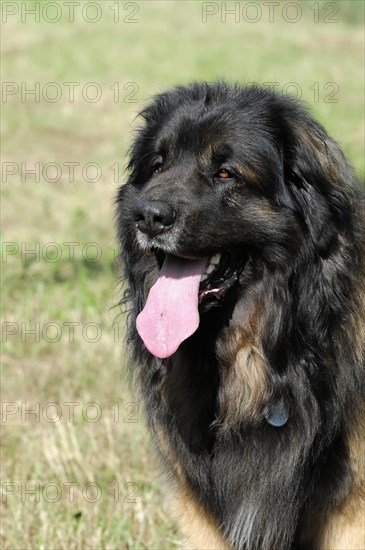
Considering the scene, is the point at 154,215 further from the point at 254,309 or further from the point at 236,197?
the point at 254,309

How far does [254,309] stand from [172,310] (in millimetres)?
351

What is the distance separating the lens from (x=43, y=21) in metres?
22.7

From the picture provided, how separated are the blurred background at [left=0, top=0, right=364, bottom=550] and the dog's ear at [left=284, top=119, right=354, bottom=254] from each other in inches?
53.9

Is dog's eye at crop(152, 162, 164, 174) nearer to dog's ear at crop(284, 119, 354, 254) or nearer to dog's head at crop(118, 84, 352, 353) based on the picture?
dog's head at crop(118, 84, 352, 353)

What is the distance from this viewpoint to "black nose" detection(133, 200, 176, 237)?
3.31 metres

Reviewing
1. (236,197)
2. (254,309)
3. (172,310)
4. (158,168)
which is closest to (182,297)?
(172,310)

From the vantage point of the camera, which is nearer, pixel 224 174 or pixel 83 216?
pixel 224 174

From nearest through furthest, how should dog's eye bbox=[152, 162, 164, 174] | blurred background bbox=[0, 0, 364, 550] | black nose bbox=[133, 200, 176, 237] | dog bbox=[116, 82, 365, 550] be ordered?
black nose bbox=[133, 200, 176, 237] < dog bbox=[116, 82, 365, 550] < dog's eye bbox=[152, 162, 164, 174] < blurred background bbox=[0, 0, 364, 550]

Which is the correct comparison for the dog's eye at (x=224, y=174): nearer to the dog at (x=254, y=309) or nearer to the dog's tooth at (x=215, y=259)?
the dog at (x=254, y=309)

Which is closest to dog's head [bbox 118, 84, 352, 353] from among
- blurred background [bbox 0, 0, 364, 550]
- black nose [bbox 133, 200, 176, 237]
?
black nose [bbox 133, 200, 176, 237]

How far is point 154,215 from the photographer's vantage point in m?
3.30

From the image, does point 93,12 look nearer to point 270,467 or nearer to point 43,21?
point 43,21

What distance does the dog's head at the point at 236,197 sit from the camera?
133 inches

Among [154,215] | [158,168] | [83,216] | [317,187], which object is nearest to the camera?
[154,215]
